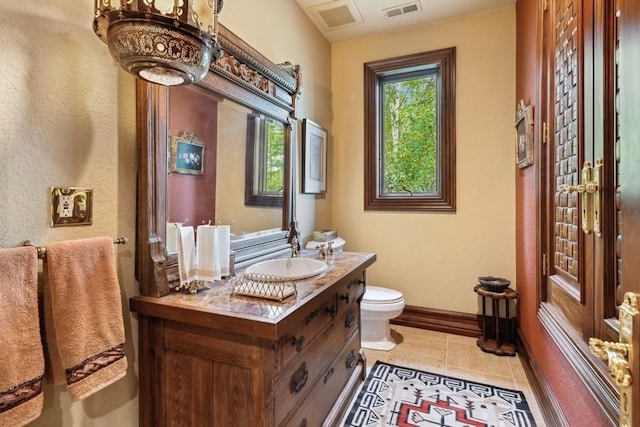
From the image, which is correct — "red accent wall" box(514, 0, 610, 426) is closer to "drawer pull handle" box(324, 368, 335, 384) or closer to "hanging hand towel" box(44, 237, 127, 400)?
"drawer pull handle" box(324, 368, 335, 384)

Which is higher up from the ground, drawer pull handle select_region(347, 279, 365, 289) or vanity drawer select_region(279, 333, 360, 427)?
drawer pull handle select_region(347, 279, 365, 289)

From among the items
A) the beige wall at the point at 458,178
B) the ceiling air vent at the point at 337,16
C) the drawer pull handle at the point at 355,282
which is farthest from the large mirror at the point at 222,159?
the beige wall at the point at 458,178

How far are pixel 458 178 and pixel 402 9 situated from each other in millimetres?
1454

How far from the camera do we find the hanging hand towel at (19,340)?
0.80 meters

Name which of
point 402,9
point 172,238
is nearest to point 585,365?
point 172,238

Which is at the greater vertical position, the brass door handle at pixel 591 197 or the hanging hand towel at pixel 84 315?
the brass door handle at pixel 591 197

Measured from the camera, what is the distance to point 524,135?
2.16 m

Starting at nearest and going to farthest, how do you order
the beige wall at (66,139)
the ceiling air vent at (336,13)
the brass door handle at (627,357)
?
the brass door handle at (627,357)
the beige wall at (66,139)
the ceiling air vent at (336,13)

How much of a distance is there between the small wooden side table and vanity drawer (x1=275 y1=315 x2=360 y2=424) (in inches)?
53.5

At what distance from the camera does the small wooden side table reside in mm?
2434

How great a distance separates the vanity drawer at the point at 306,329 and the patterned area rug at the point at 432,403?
0.67m

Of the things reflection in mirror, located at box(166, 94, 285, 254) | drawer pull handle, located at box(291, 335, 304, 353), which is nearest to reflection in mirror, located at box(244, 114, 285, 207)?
reflection in mirror, located at box(166, 94, 285, 254)

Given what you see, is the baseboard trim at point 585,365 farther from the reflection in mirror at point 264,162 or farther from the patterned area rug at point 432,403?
the reflection in mirror at point 264,162

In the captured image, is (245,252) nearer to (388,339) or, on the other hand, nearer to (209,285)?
(209,285)
